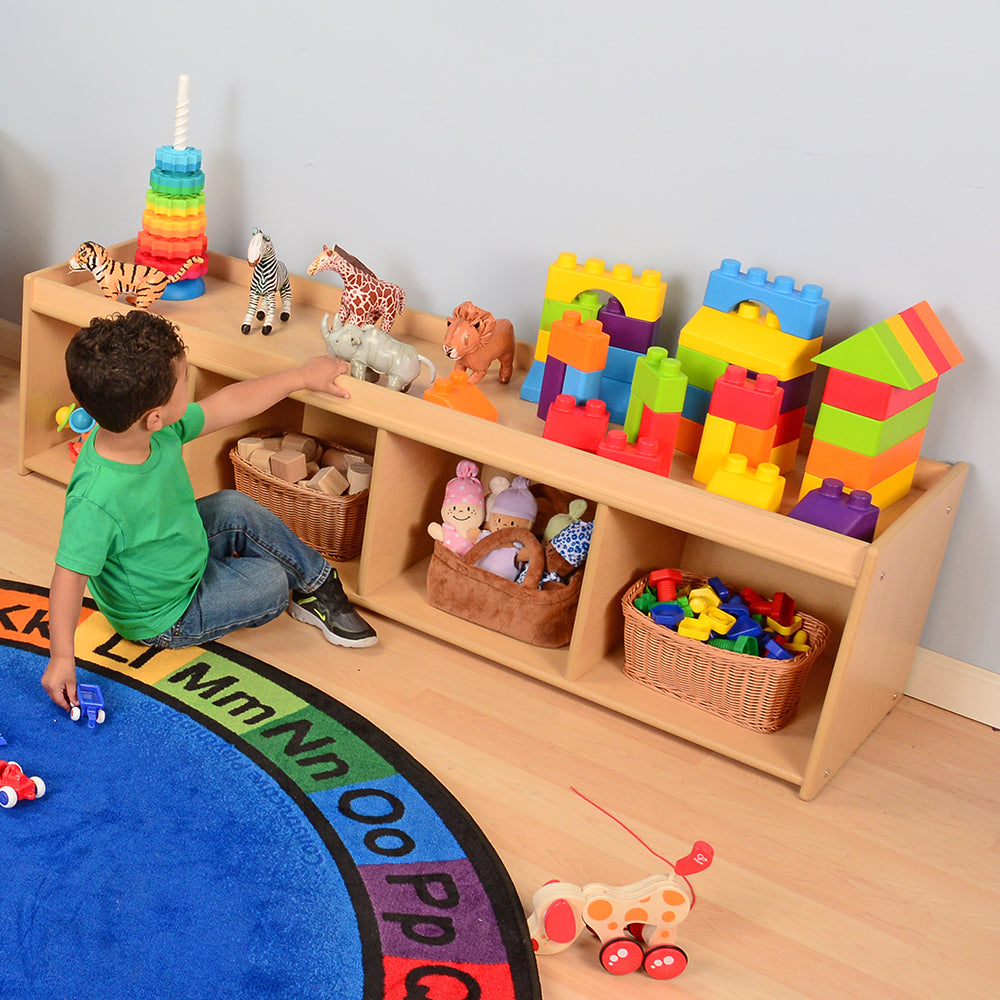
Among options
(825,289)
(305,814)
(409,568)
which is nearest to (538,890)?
(305,814)

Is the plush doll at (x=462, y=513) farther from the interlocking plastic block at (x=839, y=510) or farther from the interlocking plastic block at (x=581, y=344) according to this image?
the interlocking plastic block at (x=839, y=510)

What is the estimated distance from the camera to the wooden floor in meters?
1.54

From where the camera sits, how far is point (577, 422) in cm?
190

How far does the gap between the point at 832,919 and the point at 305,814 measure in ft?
2.34

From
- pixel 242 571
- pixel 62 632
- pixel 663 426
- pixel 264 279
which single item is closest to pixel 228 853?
pixel 62 632

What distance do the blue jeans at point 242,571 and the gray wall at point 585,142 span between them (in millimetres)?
569

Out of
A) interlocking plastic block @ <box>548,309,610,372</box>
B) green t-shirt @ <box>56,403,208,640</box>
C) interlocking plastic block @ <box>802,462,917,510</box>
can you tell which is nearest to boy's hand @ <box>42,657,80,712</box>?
green t-shirt @ <box>56,403,208,640</box>

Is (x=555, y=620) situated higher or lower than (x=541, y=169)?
lower

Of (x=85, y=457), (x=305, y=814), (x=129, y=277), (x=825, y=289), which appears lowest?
(x=305, y=814)

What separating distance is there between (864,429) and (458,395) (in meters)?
0.64

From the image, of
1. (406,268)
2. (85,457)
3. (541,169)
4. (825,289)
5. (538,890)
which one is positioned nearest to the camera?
(538,890)

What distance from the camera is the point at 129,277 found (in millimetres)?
2256

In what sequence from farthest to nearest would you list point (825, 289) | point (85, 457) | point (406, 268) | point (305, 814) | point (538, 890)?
1. point (406, 268)
2. point (825, 289)
3. point (85, 457)
4. point (305, 814)
5. point (538, 890)

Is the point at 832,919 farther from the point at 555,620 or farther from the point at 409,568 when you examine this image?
the point at 409,568
